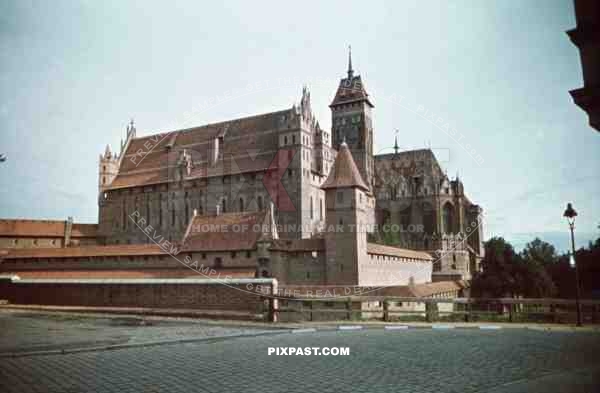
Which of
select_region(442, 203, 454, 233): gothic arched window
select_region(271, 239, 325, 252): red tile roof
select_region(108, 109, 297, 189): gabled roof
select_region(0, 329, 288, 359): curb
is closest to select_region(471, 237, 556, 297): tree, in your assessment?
select_region(442, 203, 454, 233): gothic arched window

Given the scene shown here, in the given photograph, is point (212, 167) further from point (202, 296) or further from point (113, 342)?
point (113, 342)

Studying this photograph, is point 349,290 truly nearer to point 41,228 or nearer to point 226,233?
point 226,233

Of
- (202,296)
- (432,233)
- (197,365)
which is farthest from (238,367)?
(432,233)

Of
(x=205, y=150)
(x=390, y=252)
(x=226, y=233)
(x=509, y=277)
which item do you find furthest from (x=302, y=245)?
(x=205, y=150)

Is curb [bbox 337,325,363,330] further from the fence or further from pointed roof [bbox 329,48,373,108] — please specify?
pointed roof [bbox 329,48,373,108]

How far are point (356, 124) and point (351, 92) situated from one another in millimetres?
5333

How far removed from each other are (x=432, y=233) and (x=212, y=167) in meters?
27.9

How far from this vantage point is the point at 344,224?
32.3 metres

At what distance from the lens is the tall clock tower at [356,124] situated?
66.6 m

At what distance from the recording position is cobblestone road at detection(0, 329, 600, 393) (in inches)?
266

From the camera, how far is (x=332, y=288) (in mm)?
31016

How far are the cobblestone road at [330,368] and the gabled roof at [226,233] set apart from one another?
71.5 ft

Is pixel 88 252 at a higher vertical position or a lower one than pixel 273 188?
lower

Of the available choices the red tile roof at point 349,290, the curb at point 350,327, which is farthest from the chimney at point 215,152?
the curb at point 350,327
